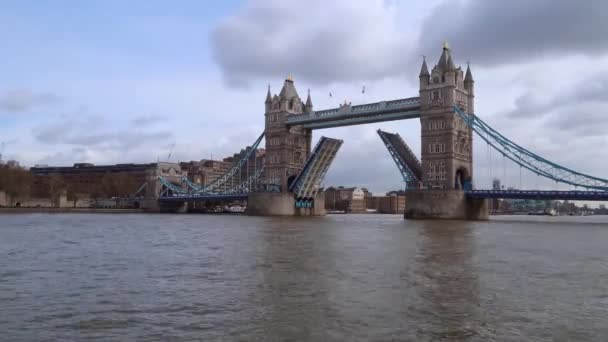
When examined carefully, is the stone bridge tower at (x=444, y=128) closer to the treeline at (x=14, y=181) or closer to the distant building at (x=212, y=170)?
the treeline at (x=14, y=181)

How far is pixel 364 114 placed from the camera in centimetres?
7238

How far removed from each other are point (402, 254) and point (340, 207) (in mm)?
145528

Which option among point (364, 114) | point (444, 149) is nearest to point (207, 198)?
point (364, 114)

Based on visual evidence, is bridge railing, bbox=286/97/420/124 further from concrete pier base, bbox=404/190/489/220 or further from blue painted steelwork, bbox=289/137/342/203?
concrete pier base, bbox=404/190/489/220

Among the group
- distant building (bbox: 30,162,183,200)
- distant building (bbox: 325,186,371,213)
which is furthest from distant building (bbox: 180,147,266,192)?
distant building (bbox: 325,186,371,213)

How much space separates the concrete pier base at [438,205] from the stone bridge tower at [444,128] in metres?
1.56

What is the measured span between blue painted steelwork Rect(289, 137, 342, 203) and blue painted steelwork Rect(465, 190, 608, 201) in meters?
19.4

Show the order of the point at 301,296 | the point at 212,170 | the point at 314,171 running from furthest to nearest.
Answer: the point at 212,170 → the point at 314,171 → the point at 301,296

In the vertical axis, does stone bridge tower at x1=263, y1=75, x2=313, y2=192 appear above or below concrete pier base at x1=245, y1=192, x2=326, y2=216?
above

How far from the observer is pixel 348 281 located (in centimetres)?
1504

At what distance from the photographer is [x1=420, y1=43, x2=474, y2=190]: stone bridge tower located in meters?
64.2

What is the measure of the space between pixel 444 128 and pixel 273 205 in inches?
1122

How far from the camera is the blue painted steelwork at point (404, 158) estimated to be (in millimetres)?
67606

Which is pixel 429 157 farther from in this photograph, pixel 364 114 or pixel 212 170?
pixel 212 170
